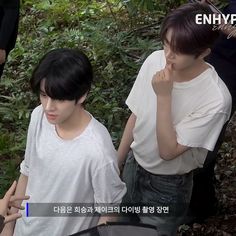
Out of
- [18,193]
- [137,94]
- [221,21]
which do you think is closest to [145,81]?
[137,94]

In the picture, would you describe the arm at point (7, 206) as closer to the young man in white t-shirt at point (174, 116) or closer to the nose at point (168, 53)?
the young man in white t-shirt at point (174, 116)

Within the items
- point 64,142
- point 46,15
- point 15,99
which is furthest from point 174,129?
point 46,15

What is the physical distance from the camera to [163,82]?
5.56ft

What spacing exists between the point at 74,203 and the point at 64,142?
8.4 inches

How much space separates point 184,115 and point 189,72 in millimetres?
159

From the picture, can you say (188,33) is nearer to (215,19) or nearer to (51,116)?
(215,19)

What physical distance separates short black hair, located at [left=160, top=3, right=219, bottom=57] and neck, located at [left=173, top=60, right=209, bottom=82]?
0.25ft

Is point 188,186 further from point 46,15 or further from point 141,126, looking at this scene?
point 46,15

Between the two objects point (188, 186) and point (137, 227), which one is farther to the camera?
point (188, 186)

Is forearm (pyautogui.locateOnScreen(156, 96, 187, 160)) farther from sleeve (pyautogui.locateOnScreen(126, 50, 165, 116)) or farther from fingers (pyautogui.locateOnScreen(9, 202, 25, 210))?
fingers (pyautogui.locateOnScreen(9, 202, 25, 210))

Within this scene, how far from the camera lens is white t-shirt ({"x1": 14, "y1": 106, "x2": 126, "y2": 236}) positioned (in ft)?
5.26

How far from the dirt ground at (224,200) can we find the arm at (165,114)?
3.65 ft

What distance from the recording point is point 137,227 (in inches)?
54.4

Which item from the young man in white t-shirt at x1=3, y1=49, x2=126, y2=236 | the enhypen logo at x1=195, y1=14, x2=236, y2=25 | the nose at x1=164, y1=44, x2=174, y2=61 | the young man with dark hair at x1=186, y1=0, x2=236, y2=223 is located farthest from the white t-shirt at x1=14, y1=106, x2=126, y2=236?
the young man with dark hair at x1=186, y1=0, x2=236, y2=223
